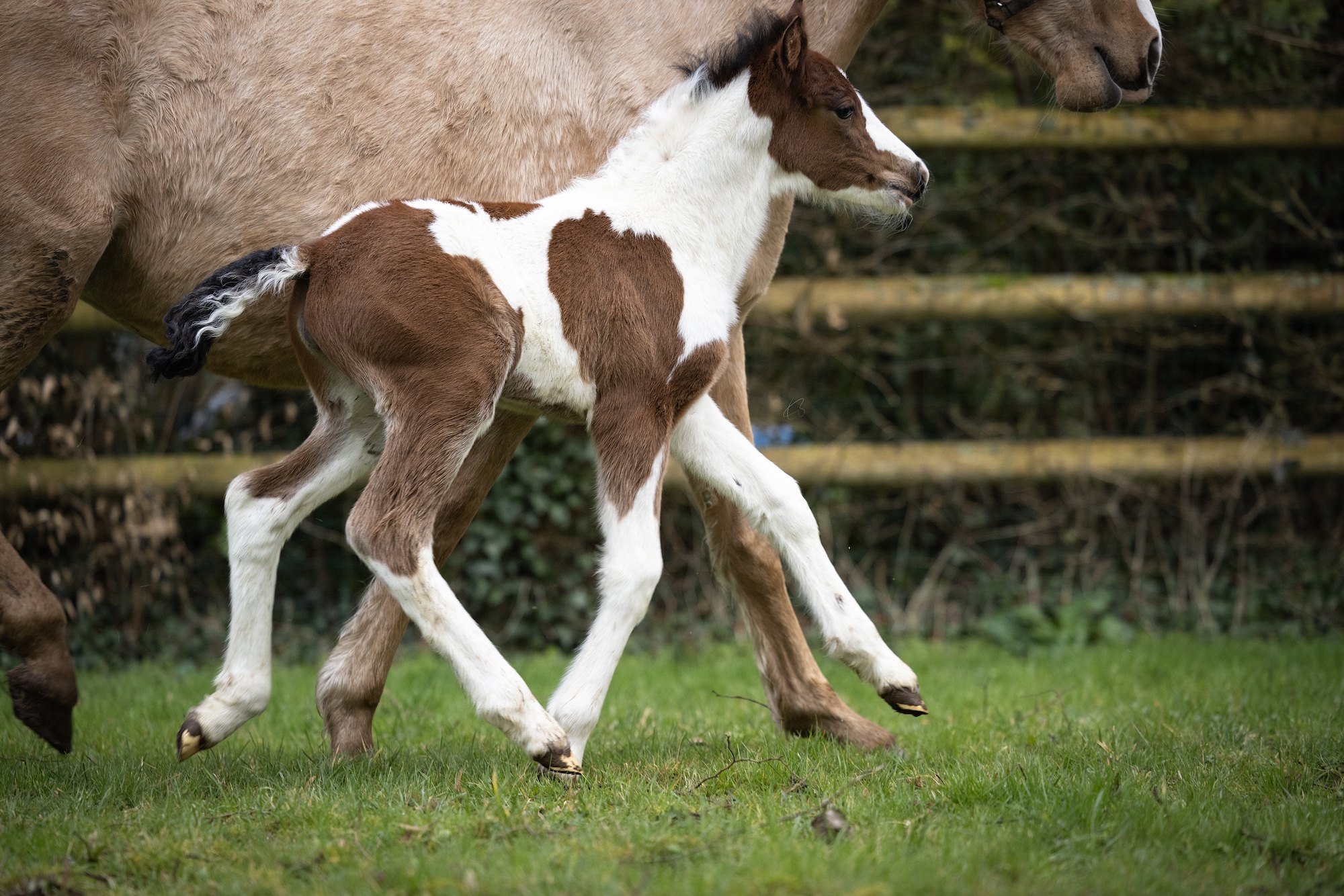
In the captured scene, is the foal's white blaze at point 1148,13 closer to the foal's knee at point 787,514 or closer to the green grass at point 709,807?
the foal's knee at point 787,514

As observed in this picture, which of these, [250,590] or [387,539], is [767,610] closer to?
[387,539]

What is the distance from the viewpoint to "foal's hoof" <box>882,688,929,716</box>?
307cm

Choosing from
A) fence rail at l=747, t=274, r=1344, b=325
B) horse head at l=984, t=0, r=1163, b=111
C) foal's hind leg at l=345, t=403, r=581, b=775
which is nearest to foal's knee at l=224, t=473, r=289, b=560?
foal's hind leg at l=345, t=403, r=581, b=775

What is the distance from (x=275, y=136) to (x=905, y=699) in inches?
89.1

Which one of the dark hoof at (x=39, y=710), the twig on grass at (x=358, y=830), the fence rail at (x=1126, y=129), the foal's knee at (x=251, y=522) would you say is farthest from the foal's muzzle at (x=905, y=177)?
the fence rail at (x=1126, y=129)

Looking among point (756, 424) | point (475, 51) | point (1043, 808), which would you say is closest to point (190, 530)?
point (756, 424)

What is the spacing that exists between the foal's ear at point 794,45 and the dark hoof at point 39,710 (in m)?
2.65

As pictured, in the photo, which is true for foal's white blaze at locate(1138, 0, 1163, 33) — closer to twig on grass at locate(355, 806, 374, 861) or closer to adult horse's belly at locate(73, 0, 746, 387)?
adult horse's belly at locate(73, 0, 746, 387)

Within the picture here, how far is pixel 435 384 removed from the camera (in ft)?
9.17

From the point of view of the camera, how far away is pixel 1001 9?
3711 mm

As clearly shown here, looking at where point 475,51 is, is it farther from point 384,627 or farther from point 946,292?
point 946,292

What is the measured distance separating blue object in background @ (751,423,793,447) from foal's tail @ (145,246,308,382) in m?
4.00

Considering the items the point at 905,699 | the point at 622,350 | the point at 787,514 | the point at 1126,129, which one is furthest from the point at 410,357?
the point at 1126,129

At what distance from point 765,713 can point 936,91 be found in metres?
4.09
